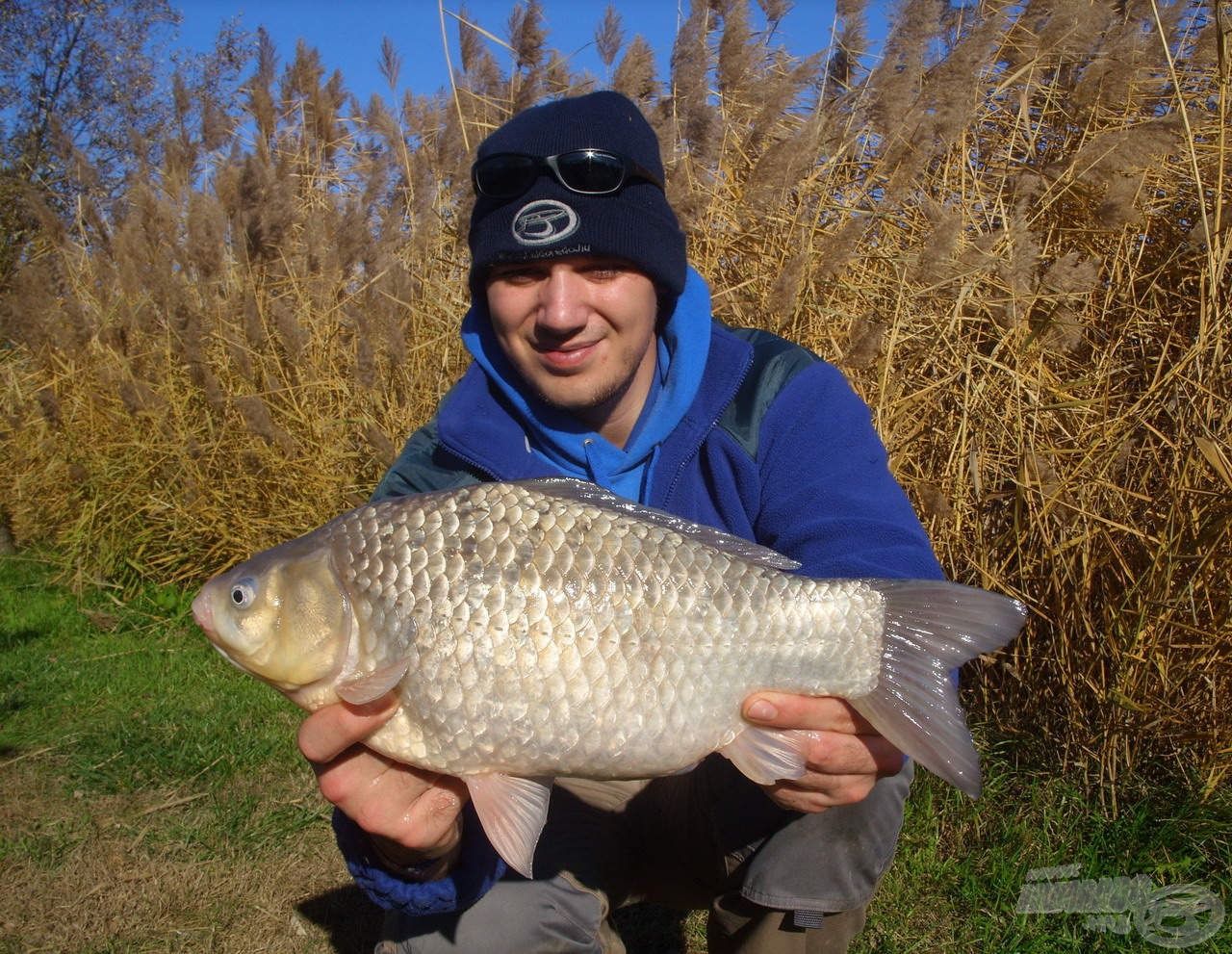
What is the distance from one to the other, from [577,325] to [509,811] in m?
0.81

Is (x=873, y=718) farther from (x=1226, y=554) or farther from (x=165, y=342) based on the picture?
(x=165, y=342)

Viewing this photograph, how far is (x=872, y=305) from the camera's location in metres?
2.46

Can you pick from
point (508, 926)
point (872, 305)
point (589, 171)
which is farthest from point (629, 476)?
point (872, 305)

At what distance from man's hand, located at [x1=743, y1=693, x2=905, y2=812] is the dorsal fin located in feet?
0.60

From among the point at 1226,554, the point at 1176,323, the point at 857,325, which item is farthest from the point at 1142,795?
the point at 857,325

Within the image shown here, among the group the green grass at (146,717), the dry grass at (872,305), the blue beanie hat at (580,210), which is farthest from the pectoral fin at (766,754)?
the green grass at (146,717)

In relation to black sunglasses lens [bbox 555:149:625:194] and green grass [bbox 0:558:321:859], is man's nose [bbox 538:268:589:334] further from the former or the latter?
green grass [bbox 0:558:321:859]

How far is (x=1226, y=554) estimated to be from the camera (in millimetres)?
1811

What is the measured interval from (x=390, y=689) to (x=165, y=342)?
2.75m

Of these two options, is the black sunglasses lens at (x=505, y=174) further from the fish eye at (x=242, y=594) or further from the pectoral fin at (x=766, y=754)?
the pectoral fin at (x=766, y=754)

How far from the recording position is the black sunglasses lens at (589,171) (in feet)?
5.56

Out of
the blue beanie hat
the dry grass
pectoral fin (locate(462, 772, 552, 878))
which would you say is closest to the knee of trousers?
pectoral fin (locate(462, 772, 552, 878))

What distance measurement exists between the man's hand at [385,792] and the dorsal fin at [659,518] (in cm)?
35

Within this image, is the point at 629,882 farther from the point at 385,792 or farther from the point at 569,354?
the point at 569,354
